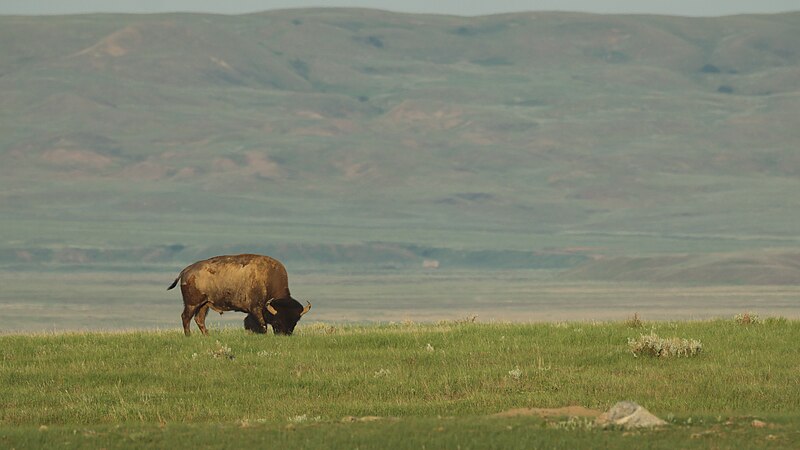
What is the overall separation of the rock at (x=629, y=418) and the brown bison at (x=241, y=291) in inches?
471

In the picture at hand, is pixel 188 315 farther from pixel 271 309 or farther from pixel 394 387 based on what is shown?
pixel 394 387

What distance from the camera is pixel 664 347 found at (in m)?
24.5

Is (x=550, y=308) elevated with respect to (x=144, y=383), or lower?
lower

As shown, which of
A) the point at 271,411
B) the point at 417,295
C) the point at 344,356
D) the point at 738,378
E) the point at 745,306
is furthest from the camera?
the point at 417,295

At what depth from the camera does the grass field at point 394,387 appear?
1753 centimetres

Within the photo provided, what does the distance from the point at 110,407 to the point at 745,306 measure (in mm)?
108842

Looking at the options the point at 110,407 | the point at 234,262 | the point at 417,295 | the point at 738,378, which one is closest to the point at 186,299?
the point at 234,262

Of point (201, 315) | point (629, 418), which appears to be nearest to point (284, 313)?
point (201, 315)

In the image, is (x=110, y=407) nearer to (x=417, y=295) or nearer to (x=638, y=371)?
(x=638, y=371)

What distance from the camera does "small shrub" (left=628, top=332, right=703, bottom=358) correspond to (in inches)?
962

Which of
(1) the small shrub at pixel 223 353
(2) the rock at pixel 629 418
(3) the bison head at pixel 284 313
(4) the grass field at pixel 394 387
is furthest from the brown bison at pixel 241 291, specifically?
(2) the rock at pixel 629 418

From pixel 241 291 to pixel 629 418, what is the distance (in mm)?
12424

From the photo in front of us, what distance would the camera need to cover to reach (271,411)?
829 inches

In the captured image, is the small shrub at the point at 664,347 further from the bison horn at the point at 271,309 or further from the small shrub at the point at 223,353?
the bison horn at the point at 271,309
